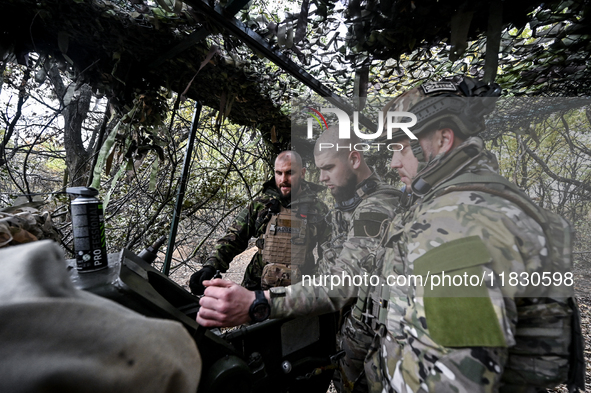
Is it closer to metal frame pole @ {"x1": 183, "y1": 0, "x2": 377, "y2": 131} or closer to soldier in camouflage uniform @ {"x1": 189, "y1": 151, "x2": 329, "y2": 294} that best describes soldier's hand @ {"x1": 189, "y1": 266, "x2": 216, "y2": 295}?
soldier in camouflage uniform @ {"x1": 189, "y1": 151, "x2": 329, "y2": 294}

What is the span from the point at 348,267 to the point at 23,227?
67.0 inches

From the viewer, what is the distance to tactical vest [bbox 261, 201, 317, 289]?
2875 millimetres

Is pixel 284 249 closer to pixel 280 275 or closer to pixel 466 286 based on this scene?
pixel 280 275

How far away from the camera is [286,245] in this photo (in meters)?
2.94

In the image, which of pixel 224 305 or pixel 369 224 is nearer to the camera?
pixel 224 305

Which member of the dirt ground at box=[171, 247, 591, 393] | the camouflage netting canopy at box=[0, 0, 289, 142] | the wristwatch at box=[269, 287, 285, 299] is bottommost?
the dirt ground at box=[171, 247, 591, 393]

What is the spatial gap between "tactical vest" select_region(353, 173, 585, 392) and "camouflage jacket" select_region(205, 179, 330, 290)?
6.58ft

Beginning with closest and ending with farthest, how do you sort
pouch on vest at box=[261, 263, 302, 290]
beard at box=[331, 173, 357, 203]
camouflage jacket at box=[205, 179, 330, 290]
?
beard at box=[331, 173, 357, 203] < pouch on vest at box=[261, 263, 302, 290] < camouflage jacket at box=[205, 179, 330, 290]

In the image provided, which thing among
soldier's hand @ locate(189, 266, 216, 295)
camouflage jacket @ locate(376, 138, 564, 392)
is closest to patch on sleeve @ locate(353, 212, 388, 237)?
camouflage jacket @ locate(376, 138, 564, 392)

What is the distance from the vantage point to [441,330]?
844 mm

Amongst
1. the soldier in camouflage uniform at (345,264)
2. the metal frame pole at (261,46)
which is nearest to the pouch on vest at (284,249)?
the soldier in camouflage uniform at (345,264)

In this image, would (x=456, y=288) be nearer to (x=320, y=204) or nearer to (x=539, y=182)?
(x=539, y=182)

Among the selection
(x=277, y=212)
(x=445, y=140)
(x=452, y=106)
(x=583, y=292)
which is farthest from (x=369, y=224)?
(x=583, y=292)

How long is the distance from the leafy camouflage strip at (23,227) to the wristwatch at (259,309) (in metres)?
1.08
